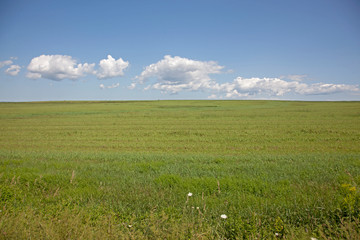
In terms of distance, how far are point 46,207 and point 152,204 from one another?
2.27 metres

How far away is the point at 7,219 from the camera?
3766 millimetres

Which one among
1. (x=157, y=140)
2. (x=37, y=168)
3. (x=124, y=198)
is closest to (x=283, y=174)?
(x=124, y=198)

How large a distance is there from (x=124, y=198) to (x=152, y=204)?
2.52 ft

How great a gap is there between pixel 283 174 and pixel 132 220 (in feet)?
16.0

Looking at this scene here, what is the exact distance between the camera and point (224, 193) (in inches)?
211

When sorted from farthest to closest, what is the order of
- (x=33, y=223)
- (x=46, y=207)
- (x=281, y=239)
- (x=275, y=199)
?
(x=275, y=199), (x=46, y=207), (x=33, y=223), (x=281, y=239)

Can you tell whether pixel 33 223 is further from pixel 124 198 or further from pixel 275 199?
pixel 275 199

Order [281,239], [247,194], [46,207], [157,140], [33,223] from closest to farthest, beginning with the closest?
[281,239], [33,223], [46,207], [247,194], [157,140]

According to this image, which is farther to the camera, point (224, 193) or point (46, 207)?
point (224, 193)

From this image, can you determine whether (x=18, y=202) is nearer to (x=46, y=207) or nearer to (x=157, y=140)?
(x=46, y=207)

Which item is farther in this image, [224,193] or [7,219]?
[224,193]

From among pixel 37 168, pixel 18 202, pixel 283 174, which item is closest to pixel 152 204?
pixel 18 202

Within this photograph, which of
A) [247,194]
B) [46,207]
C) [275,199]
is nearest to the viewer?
[46,207]

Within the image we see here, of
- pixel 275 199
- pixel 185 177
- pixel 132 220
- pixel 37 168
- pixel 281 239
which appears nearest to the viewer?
pixel 281 239
